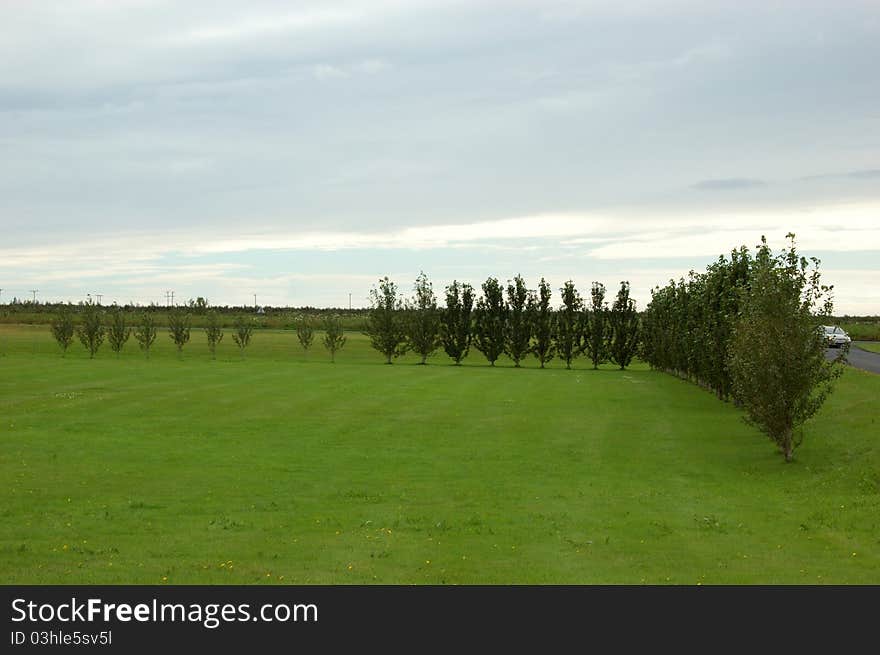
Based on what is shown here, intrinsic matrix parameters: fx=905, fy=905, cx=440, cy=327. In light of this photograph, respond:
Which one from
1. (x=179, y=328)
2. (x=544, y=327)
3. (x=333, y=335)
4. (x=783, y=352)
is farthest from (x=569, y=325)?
(x=783, y=352)

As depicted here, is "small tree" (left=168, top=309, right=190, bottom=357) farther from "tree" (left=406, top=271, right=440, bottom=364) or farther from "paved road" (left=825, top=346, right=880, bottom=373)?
"paved road" (left=825, top=346, right=880, bottom=373)

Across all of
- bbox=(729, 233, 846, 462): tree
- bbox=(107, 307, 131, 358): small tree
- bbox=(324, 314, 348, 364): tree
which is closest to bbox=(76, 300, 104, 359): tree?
bbox=(107, 307, 131, 358): small tree

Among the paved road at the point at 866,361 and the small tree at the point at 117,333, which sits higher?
the small tree at the point at 117,333

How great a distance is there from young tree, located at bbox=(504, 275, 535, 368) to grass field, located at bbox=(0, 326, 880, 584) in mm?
35633

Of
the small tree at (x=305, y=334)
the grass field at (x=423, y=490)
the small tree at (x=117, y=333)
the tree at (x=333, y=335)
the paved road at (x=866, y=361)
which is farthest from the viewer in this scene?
the small tree at (x=305, y=334)

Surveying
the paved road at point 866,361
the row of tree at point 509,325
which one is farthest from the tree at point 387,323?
the paved road at point 866,361

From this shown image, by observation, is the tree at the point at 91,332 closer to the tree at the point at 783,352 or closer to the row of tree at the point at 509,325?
the row of tree at the point at 509,325

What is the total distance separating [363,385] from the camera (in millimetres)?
44625

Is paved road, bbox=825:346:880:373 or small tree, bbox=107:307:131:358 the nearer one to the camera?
paved road, bbox=825:346:880:373

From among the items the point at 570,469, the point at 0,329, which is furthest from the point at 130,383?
the point at 0,329

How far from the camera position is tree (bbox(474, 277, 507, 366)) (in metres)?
75.5

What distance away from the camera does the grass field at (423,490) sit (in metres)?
13.0
